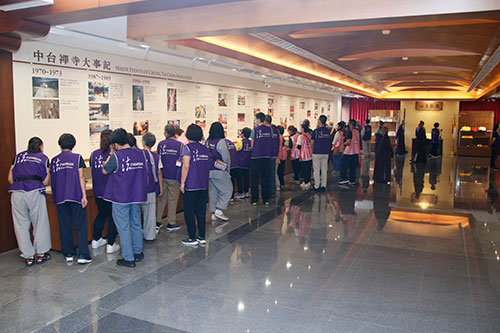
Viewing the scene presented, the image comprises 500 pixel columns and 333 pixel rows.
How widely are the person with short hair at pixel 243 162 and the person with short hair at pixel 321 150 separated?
1748mm

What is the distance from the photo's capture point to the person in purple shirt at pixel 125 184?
4.59 m

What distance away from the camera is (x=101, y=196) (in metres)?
5.18

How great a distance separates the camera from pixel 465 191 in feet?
33.7

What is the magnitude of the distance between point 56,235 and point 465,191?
29.9 ft

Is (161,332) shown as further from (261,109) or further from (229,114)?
(261,109)

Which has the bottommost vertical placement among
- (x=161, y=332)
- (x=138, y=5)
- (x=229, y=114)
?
(x=161, y=332)

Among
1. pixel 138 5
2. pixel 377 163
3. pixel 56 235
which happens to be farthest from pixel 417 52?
pixel 56 235

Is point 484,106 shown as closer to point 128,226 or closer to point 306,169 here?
point 306,169

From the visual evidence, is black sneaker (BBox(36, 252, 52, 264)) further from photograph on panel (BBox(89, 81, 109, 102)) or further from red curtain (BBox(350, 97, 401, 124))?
red curtain (BBox(350, 97, 401, 124))

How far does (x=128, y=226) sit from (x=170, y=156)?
1556 mm

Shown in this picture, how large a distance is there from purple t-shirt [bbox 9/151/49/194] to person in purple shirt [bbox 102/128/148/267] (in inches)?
30.9

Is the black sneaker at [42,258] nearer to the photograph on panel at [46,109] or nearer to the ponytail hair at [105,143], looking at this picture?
the ponytail hair at [105,143]

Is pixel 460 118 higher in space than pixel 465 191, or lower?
higher

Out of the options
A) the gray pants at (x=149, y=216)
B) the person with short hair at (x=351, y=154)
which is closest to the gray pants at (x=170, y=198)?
the gray pants at (x=149, y=216)
